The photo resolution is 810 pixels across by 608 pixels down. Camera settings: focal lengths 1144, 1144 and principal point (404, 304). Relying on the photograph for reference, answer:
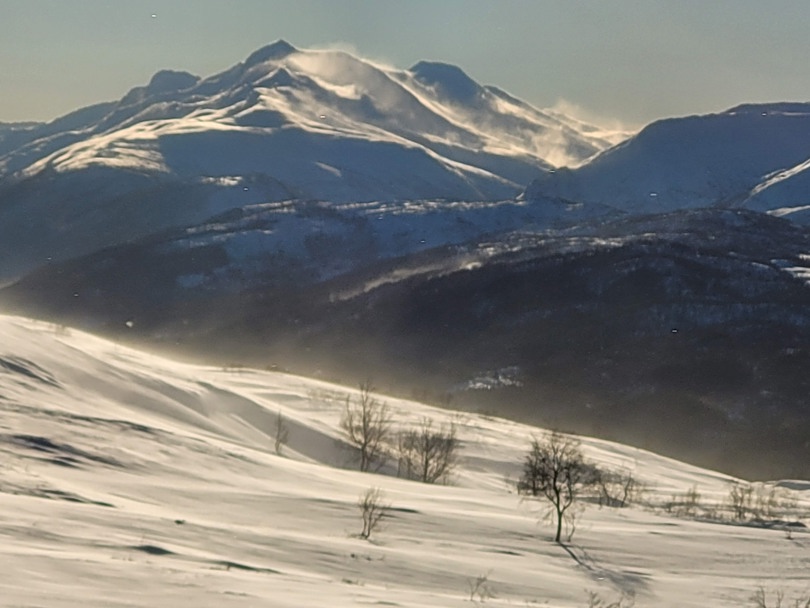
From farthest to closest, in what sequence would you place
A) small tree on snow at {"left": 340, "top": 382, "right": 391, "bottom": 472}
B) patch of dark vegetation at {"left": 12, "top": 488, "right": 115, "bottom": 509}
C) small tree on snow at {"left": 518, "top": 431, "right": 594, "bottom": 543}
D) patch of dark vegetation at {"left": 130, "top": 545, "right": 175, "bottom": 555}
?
1. small tree on snow at {"left": 340, "top": 382, "right": 391, "bottom": 472}
2. small tree on snow at {"left": 518, "top": 431, "right": 594, "bottom": 543}
3. patch of dark vegetation at {"left": 12, "top": 488, "right": 115, "bottom": 509}
4. patch of dark vegetation at {"left": 130, "top": 545, "right": 175, "bottom": 555}

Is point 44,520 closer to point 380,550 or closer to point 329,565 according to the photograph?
point 329,565

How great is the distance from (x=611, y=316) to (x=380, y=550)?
314 ft

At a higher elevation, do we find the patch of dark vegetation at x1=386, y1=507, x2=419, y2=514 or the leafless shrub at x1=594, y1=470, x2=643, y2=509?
the leafless shrub at x1=594, y1=470, x2=643, y2=509

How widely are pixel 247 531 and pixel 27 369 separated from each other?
15626 millimetres

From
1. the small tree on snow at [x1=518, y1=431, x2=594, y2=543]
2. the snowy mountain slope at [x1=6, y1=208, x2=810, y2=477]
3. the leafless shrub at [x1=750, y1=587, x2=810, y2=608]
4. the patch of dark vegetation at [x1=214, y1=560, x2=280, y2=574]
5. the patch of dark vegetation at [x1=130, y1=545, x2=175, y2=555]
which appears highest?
the snowy mountain slope at [x1=6, y1=208, x2=810, y2=477]

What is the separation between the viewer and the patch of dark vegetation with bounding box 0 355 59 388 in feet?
99.0

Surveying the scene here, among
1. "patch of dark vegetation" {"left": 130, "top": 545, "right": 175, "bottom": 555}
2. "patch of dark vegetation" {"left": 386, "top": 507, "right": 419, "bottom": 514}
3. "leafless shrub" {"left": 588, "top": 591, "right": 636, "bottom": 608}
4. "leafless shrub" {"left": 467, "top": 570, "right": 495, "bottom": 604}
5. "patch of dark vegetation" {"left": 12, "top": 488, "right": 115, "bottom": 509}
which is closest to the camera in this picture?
"patch of dark vegetation" {"left": 130, "top": 545, "right": 175, "bottom": 555}

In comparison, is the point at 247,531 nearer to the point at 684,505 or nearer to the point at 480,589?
the point at 480,589

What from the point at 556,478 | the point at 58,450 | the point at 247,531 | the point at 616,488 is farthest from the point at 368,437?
the point at 247,531

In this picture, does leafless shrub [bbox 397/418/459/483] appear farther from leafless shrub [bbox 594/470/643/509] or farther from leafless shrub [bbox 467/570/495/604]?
leafless shrub [bbox 467/570/495/604]

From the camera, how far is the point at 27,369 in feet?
101

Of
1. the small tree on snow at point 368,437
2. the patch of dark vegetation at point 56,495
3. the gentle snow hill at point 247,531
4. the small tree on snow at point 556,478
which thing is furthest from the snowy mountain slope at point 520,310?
the patch of dark vegetation at point 56,495

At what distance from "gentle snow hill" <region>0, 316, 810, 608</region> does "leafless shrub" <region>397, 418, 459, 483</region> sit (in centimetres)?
79

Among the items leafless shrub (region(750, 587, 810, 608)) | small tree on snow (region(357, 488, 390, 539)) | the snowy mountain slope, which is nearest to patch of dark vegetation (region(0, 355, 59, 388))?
small tree on snow (region(357, 488, 390, 539))
